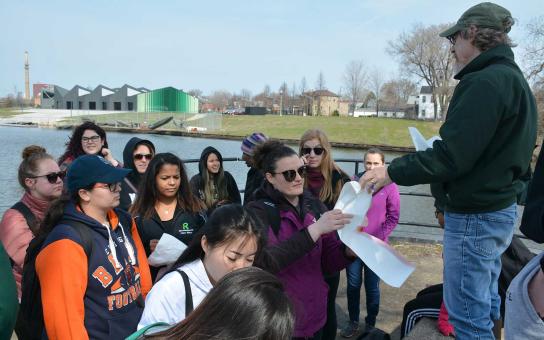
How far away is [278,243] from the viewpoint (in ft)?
8.02

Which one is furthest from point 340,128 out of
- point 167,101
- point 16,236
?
point 16,236

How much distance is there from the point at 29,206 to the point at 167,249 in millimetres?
1040

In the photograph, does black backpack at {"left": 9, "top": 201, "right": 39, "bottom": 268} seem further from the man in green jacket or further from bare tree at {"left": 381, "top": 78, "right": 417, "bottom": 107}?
bare tree at {"left": 381, "top": 78, "right": 417, "bottom": 107}

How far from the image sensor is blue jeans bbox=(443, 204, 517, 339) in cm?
219

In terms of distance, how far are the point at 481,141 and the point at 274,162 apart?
1.22 m

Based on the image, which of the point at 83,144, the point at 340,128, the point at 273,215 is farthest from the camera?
the point at 340,128

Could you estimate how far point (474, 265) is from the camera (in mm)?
2188

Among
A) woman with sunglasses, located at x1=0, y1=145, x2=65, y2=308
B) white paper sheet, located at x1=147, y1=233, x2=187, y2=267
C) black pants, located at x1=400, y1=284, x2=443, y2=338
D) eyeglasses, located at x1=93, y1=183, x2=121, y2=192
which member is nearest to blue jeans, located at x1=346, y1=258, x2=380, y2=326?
black pants, located at x1=400, y1=284, x2=443, y2=338

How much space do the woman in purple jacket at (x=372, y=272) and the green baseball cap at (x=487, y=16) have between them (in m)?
1.65

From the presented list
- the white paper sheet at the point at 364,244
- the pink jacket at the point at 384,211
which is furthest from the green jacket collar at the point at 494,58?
the pink jacket at the point at 384,211

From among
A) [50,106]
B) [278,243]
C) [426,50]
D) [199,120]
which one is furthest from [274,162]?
[50,106]

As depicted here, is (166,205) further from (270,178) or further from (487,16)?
(487,16)

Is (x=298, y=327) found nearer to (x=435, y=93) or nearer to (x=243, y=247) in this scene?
(x=243, y=247)

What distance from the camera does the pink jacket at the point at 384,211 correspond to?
4039mm
